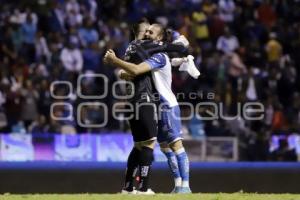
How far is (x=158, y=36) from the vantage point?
11305mm

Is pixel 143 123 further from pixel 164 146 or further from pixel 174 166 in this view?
pixel 174 166

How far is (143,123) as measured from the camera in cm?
1093

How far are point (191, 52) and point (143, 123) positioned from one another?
8.87 meters

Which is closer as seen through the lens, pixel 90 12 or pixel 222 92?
pixel 222 92

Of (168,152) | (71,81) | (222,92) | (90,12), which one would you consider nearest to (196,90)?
(222,92)

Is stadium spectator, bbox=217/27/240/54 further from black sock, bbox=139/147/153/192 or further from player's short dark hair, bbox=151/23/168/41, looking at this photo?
black sock, bbox=139/147/153/192

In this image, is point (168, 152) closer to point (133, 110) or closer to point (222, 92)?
point (133, 110)

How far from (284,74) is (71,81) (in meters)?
5.01

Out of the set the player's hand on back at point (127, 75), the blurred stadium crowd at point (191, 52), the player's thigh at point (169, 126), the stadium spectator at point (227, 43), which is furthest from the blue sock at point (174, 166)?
the stadium spectator at point (227, 43)

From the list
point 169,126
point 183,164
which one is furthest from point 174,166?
point 169,126

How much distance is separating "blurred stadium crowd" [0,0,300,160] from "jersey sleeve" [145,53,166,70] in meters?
6.46

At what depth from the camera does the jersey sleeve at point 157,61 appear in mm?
10962

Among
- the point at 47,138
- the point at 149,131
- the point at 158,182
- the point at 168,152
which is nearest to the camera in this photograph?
the point at 149,131

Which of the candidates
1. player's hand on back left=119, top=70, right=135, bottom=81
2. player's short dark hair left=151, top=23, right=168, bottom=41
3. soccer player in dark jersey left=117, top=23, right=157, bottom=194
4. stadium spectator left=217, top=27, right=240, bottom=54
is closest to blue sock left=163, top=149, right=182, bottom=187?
soccer player in dark jersey left=117, top=23, right=157, bottom=194
